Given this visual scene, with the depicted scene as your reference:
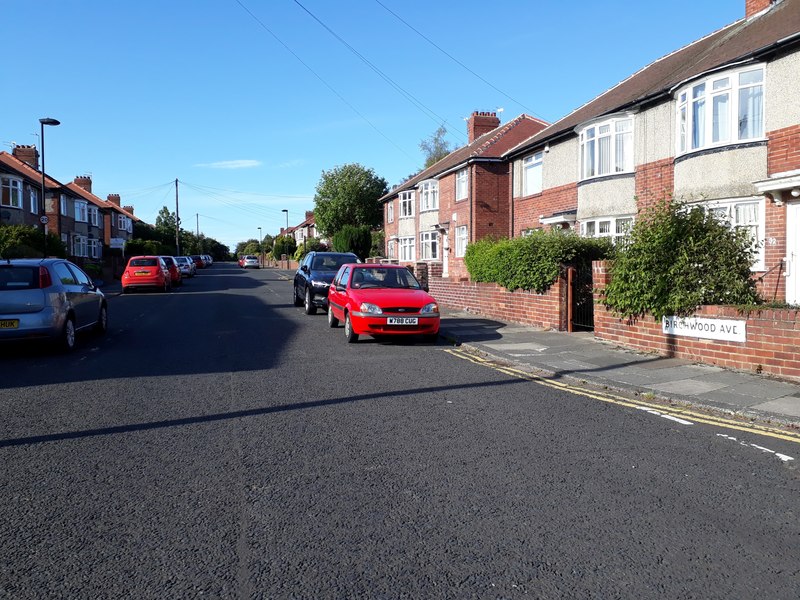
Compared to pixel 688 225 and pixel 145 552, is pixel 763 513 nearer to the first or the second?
pixel 145 552

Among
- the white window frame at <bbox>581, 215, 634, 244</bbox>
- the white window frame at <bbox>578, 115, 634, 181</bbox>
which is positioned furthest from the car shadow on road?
the white window frame at <bbox>578, 115, 634, 181</bbox>

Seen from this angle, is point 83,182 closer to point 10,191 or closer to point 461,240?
point 10,191

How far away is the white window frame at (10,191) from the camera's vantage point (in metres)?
37.5

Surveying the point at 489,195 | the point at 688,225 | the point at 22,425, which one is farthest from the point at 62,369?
the point at 489,195

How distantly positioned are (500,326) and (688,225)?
214 inches

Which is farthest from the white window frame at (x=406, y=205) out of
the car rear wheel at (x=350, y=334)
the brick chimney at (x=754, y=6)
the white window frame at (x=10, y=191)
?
the car rear wheel at (x=350, y=334)

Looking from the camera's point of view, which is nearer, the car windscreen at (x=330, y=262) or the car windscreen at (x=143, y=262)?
the car windscreen at (x=330, y=262)

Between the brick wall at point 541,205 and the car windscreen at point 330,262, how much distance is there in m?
8.20

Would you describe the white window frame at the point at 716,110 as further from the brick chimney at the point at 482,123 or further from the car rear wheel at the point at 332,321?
the brick chimney at the point at 482,123

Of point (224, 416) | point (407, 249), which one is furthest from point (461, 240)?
point (224, 416)

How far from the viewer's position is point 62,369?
9.44 m

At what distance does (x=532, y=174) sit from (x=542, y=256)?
12623 millimetres

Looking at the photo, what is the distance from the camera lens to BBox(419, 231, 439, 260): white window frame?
3616 cm

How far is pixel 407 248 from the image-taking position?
136 ft
